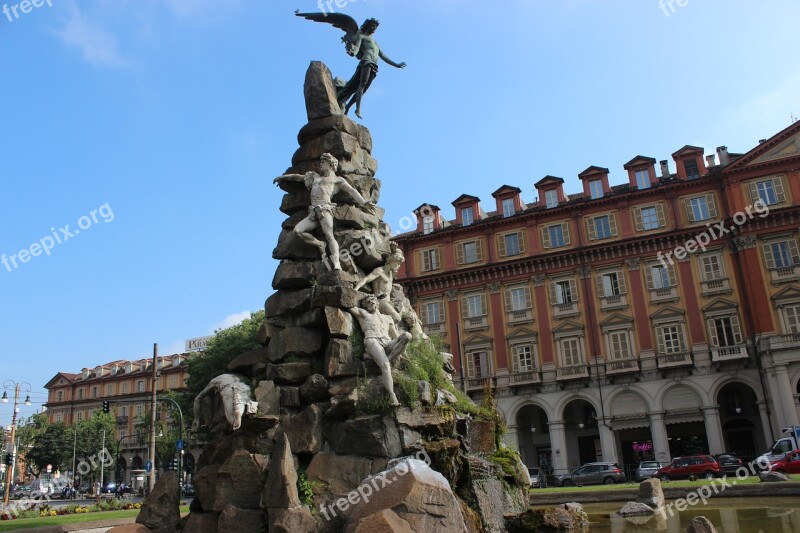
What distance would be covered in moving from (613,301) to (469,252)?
1178cm

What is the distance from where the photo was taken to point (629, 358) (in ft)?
148

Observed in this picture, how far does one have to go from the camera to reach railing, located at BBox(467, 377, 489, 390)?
48250mm

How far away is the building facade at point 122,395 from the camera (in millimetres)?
86181

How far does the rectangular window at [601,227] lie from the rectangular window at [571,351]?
25.6 feet

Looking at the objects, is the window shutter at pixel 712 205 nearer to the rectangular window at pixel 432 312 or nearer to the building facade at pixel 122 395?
the rectangular window at pixel 432 312

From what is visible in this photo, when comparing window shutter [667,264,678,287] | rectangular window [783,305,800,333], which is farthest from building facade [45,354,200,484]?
rectangular window [783,305,800,333]

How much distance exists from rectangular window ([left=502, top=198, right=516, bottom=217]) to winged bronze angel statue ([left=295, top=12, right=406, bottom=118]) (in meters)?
36.3

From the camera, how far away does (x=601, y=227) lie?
48688mm

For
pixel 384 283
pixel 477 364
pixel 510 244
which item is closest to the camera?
pixel 384 283

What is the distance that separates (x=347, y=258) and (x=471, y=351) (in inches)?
1471

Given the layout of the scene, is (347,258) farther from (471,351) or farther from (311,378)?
(471,351)

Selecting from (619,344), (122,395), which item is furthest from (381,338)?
(122,395)

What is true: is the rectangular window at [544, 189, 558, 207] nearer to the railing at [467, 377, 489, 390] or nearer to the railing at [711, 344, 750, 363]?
the railing at [467, 377, 489, 390]

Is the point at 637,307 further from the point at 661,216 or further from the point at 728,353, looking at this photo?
the point at 661,216
